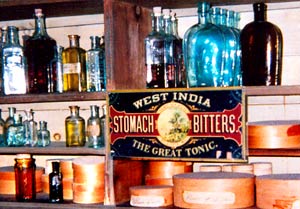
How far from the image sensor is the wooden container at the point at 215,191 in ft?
5.68

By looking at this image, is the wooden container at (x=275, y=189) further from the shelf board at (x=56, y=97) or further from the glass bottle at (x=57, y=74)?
the glass bottle at (x=57, y=74)

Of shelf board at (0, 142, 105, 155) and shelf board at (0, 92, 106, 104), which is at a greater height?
shelf board at (0, 92, 106, 104)

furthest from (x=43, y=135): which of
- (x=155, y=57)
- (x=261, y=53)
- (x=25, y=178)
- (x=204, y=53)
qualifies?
(x=261, y=53)

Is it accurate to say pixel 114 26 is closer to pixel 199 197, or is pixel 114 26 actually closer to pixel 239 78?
pixel 239 78

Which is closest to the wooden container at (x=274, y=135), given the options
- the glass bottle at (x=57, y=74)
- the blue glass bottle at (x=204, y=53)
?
the blue glass bottle at (x=204, y=53)

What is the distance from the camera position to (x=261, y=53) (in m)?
1.81

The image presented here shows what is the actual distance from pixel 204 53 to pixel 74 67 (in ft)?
1.51

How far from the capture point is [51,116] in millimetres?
2369

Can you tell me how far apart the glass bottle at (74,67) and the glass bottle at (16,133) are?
0.28m

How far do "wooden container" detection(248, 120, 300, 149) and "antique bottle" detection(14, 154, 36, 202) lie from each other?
809 millimetres

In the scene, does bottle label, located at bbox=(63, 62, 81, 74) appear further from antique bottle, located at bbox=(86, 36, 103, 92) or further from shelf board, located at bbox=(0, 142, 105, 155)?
shelf board, located at bbox=(0, 142, 105, 155)

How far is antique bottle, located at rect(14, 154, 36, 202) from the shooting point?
2.06 metres

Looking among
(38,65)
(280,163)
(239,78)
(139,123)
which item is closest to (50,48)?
(38,65)

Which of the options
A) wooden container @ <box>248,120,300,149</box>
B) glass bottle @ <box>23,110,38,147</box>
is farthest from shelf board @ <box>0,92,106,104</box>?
wooden container @ <box>248,120,300,149</box>
